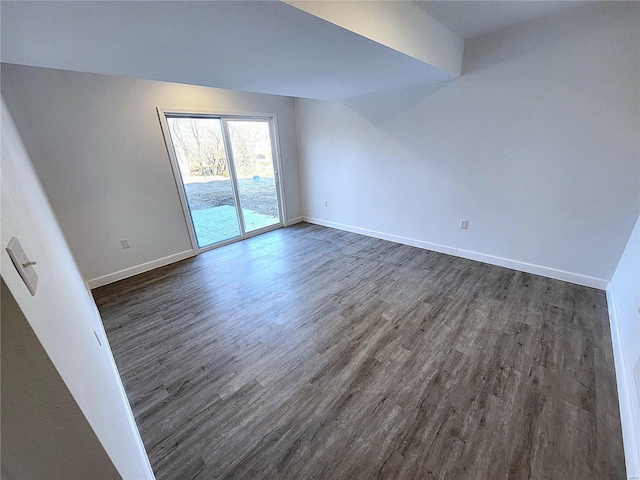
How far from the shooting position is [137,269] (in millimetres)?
3330

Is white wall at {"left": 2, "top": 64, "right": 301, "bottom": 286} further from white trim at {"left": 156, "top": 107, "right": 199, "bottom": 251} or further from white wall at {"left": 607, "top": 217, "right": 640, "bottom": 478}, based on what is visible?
white wall at {"left": 607, "top": 217, "right": 640, "bottom": 478}

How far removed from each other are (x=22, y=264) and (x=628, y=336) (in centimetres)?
286

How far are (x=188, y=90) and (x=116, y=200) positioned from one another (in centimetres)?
164

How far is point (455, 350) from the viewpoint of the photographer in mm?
1903

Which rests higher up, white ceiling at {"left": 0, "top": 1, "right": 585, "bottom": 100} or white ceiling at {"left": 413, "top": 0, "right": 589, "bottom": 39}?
white ceiling at {"left": 413, "top": 0, "right": 589, "bottom": 39}

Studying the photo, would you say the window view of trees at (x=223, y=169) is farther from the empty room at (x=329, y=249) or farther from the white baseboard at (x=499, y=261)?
the white baseboard at (x=499, y=261)

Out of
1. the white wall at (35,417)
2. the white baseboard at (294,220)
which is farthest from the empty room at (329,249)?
the white baseboard at (294,220)

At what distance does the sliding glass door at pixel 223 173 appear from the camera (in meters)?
3.49

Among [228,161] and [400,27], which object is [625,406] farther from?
[228,161]

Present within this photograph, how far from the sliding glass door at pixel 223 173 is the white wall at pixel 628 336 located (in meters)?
4.32

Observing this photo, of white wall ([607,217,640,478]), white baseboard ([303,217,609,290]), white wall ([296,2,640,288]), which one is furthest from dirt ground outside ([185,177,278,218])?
white wall ([607,217,640,478])

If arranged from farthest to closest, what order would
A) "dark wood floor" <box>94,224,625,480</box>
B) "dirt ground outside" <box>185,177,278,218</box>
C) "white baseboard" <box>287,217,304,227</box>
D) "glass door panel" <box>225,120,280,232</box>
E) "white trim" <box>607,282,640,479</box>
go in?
1. "white baseboard" <box>287,217,304,227</box>
2. "glass door panel" <box>225,120,280,232</box>
3. "dirt ground outside" <box>185,177,278,218</box>
4. "dark wood floor" <box>94,224,625,480</box>
5. "white trim" <box>607,282,640,479</box>

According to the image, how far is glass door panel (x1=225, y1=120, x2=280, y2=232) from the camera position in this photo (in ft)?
13.2

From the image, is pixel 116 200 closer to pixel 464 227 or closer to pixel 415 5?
pixel 415 5
